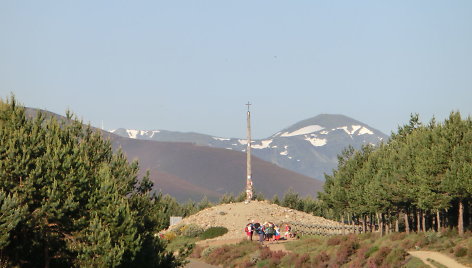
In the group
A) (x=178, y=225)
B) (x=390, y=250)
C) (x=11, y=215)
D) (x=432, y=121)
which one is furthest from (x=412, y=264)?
(x=178, y=225)

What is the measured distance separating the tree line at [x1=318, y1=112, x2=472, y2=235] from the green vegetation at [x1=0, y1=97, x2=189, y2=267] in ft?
101

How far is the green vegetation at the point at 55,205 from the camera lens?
39750 millimetres

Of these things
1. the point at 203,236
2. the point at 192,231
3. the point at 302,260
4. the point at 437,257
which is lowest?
the point at 203,236

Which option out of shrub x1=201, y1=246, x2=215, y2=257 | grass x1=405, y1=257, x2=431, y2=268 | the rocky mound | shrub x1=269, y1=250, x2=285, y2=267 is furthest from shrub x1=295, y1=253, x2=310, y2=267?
the rocky mound

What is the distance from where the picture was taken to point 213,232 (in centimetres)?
9619

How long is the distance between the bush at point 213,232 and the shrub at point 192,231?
2.82 feet

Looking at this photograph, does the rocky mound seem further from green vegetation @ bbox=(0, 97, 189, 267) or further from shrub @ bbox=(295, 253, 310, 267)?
green vegetation @ bbox=(0, 97, 189, 267)

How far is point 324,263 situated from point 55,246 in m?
29.1

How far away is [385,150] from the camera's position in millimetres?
88500

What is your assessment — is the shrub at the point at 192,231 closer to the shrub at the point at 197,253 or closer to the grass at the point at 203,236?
the grass at the point at 203,236

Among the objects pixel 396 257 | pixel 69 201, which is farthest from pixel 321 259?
pixel 69 201

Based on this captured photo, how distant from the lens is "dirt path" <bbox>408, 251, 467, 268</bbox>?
5283cm

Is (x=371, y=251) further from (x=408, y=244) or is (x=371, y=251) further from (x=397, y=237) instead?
(x=397, y=237)

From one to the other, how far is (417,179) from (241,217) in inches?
1397
